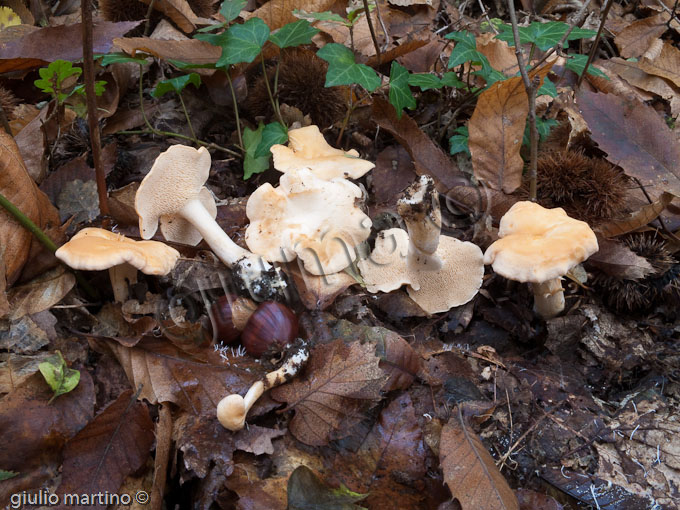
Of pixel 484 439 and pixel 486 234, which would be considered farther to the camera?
pixel 486 234

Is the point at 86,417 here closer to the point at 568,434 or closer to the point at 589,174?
the point at 568,434

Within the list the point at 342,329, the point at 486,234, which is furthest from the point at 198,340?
the point at 486,234

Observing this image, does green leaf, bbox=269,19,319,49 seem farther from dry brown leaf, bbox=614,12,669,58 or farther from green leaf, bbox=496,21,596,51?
dry brown leaf, bbox=614,12,669,58

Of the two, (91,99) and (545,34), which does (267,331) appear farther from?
(545,34)

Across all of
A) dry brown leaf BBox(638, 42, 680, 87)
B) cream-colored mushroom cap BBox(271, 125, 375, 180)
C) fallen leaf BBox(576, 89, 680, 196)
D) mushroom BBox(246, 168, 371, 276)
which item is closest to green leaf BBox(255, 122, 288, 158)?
cream-colored mushroom cap BBox(271, 125, 375, 180)

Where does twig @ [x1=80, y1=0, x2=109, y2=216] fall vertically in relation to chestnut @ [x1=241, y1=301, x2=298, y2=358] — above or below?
above

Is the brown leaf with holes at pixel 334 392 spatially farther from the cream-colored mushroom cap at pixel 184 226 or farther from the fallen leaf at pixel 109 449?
the cream-colored mushroom cap at pixel 184 226

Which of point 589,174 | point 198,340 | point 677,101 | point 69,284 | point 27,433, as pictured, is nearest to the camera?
point 27,433
